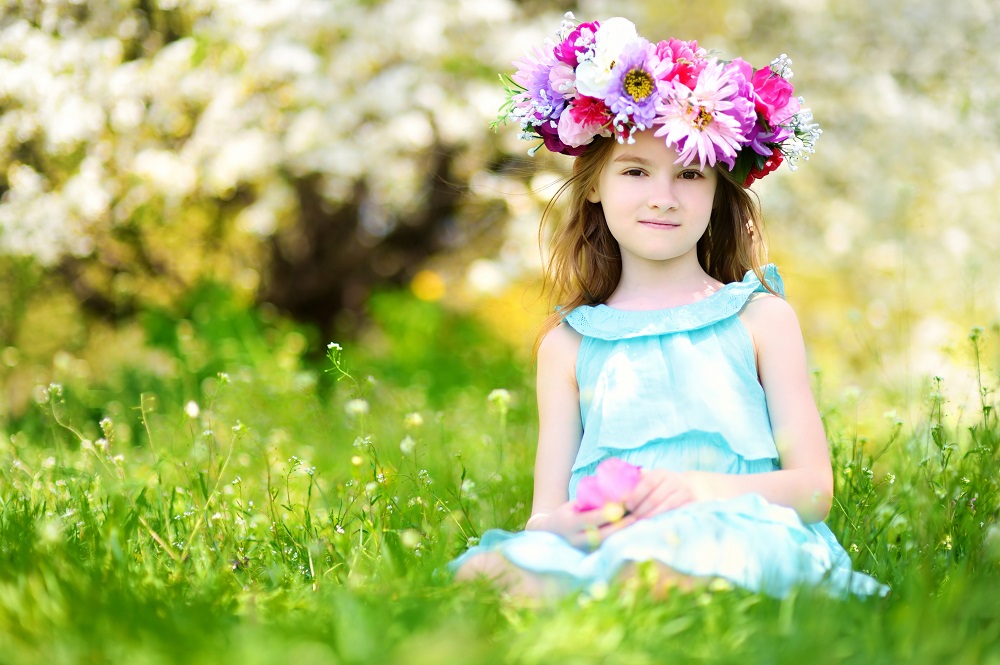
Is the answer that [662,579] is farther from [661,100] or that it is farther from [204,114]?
[204,114]

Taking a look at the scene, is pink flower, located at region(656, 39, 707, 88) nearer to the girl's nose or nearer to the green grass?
the girl's nose

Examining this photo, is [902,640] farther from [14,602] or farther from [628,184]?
[14,602]

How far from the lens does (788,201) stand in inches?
→ 253

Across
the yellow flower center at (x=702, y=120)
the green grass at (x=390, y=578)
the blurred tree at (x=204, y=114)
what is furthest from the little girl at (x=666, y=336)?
the blurred tree at (x=204, y=114)

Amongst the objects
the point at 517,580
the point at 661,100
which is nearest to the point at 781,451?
the point at 517,580

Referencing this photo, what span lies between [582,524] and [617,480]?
0.12m

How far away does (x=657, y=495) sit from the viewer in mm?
2127

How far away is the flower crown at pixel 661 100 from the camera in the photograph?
2404mm

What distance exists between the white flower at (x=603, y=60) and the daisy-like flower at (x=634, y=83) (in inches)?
1.2

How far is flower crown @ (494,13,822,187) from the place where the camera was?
2404 millimetres

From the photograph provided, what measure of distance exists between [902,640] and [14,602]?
4.73 feet

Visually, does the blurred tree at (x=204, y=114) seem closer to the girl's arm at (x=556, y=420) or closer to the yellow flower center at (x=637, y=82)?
the girl's arm at (x=556, y=420)

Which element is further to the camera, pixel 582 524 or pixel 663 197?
pixel 663 197

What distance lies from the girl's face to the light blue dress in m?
0.16
